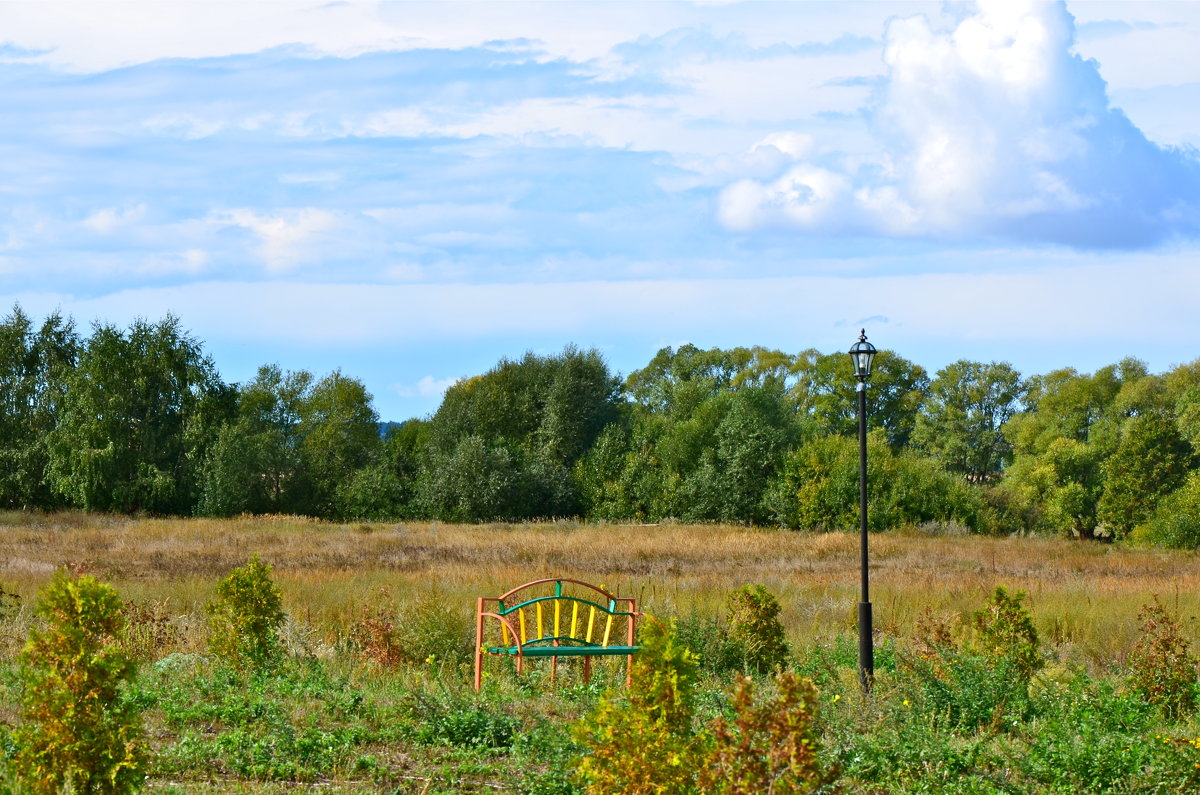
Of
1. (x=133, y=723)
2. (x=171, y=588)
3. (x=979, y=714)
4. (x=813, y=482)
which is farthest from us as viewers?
(x=813, y=482)

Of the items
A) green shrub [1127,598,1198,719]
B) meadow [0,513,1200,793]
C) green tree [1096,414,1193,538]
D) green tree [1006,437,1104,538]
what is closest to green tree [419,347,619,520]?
green tree [1006,437,1104,538]

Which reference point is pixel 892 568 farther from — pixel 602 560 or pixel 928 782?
pixel 928 782

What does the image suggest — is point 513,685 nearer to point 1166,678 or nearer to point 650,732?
point 650,732

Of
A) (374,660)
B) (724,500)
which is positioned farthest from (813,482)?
(374,660)

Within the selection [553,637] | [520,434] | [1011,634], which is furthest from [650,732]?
[520,434]

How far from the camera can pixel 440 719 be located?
6875 mm

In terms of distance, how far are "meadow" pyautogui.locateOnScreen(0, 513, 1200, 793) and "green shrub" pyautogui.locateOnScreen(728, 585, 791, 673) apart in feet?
0.86

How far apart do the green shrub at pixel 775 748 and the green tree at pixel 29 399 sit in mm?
44566

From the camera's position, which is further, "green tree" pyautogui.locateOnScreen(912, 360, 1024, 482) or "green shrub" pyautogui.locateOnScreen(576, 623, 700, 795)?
"green tree" pyautogui.locateOnScreen(912, 360, 1024, 482)

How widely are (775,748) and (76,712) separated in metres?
3.22

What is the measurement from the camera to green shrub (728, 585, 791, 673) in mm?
10508

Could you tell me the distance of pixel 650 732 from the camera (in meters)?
4.38

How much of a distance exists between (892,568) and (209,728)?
19095mm

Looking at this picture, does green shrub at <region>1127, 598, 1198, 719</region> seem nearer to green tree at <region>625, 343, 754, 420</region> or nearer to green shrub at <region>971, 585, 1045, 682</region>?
green shrub at <region>971, 585, 1045, 682</region>
